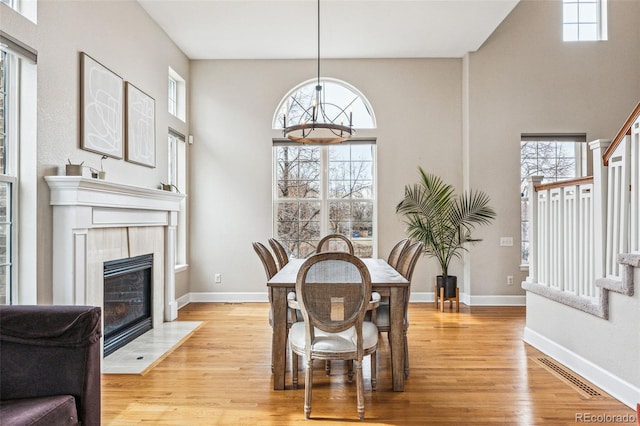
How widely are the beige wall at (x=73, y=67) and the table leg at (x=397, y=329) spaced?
2403mm

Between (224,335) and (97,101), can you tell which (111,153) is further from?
(224,335)

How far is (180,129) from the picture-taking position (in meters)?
5.66

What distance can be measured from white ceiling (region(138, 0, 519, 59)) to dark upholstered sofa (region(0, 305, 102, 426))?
3.62 metres

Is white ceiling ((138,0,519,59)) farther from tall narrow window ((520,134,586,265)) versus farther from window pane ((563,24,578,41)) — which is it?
tall narrow window ((520,134,586,265))

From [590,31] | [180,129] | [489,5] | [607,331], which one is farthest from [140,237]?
[590,31]

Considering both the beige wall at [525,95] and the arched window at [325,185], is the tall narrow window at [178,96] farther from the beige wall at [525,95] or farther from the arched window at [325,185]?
the beige wall at [525,95]

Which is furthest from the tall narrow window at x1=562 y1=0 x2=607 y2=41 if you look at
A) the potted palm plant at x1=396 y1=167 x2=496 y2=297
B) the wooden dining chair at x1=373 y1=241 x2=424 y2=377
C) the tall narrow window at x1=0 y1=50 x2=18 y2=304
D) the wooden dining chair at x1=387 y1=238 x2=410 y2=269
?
the tall narrow window at x1=0 y1=50 x2=18 y2=304

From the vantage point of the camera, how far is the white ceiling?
4488mm

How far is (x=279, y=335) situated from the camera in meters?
2.95

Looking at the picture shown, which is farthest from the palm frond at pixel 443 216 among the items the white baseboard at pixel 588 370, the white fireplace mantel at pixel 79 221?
the white fireplace mantel at pixel 79 221

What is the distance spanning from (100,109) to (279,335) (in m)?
2.44

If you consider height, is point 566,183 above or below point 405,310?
above

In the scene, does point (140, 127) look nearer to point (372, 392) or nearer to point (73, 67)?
point (73, 67)

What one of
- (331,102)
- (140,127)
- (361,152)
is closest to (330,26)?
(331,102)
